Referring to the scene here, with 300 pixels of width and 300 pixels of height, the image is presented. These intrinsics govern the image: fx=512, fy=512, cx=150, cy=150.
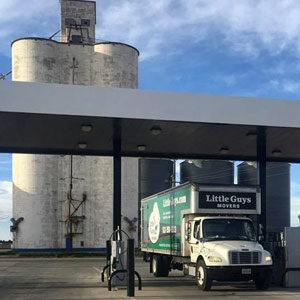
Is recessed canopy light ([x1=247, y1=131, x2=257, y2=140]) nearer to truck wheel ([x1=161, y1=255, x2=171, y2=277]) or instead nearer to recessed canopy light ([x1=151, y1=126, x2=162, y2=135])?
recessed canopy light ([x1=151, y1=126, x2=162, y2=135])

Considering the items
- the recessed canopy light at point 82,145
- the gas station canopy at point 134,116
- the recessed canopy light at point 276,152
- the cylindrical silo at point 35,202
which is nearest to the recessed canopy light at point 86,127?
the gas station canopy at point 134,116

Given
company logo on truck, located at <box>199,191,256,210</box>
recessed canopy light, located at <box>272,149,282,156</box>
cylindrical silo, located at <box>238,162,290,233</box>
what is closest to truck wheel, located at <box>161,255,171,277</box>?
company logo on truck, located at <box>199,191,256,210</box>

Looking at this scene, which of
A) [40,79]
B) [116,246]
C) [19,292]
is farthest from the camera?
[40,79]

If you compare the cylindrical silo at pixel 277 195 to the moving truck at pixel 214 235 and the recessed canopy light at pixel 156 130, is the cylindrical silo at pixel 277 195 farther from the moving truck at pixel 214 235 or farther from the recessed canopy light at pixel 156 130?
the recessed canopy light at pixel 156 130

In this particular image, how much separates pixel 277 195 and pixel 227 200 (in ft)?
97.3

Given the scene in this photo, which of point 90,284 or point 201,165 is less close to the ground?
point 201,165

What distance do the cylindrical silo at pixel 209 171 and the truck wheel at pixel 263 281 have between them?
31.8 meters

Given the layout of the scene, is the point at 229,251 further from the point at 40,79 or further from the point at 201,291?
the point at 40,79

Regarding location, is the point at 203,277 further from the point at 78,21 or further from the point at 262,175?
the point at 78,21

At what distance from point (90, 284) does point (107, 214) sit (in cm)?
2945

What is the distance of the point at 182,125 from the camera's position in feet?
52.5

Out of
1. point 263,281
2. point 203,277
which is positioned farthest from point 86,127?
point 263,281

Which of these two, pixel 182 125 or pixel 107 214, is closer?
pixel 182 125

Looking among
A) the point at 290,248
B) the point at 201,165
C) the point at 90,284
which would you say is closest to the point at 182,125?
the point at 290,248
